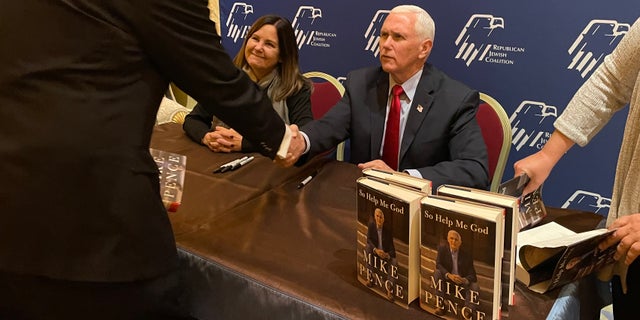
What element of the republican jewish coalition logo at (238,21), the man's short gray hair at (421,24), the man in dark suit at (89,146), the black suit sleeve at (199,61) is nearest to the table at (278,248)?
the man in dark suit at (89,146)

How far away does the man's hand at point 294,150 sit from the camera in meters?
1.69

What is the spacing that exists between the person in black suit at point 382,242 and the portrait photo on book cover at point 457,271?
7 centimetres

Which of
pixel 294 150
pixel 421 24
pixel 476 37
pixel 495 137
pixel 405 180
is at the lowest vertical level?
pixel 495 137

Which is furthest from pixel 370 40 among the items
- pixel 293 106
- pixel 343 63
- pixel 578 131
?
pixel 578 131

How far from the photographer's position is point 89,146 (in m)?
0.99

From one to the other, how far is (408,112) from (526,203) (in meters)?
0.79

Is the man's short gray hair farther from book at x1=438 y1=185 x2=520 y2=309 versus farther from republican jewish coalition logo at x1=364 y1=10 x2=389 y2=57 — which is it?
book at x1=438 y1=185 x2=520 y2=309

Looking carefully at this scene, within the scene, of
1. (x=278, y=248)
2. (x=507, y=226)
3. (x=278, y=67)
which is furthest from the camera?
(x=278, y=67)

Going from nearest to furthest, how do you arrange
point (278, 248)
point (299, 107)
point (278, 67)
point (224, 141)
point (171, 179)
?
point (278, 248)
point (171, 179)
point (224, 141)
point (299, 107)
point (278, 67)

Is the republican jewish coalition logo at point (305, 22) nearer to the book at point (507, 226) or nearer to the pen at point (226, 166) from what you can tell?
the pen at point (226, 166)

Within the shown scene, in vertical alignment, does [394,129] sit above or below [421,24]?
below

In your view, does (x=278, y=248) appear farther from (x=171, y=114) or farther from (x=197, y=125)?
(x=171, y=114)

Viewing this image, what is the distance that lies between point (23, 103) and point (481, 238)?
86 centimetres

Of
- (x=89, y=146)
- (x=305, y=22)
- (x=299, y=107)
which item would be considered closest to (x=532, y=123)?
(x=299, y=107)
